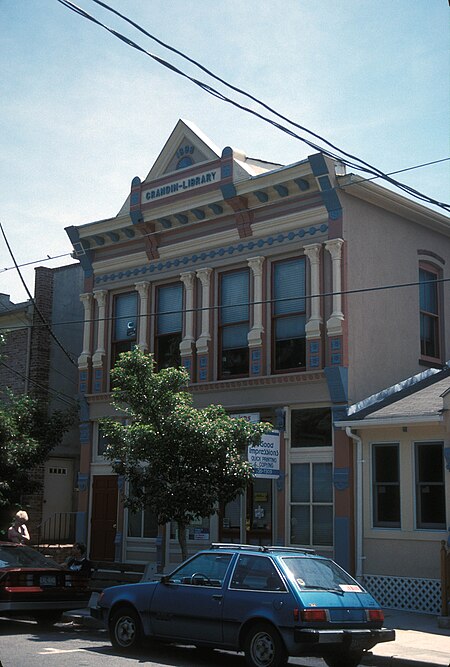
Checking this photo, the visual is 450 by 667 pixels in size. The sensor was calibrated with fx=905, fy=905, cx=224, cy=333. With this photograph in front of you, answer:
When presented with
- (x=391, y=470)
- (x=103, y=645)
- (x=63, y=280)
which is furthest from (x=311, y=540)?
Answer: (x=63, y=280)

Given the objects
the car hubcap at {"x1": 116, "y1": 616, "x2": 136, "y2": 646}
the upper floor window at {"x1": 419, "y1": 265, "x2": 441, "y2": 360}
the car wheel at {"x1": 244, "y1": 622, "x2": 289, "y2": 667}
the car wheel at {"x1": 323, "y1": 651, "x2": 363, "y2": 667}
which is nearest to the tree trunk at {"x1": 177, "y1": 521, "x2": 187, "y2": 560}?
the car hubcap at {"x1": 116, "y1": 616, "x2": 136, "y2": 646}

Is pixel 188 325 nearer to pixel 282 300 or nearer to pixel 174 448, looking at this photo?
pixel 282 300

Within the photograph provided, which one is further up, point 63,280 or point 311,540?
point 63,280

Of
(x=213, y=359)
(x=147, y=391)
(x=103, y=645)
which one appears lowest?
(x=103, y=645)

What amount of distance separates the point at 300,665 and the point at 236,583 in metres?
1.43

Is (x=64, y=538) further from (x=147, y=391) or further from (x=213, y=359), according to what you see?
(x=147, y=391)

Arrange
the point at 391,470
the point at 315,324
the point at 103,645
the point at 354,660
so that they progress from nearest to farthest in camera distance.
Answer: the point at 354,660 → the point at 103,645 → the point at 391,470 → the point at 315,324

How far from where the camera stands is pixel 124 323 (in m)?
23.6

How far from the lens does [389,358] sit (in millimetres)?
20141

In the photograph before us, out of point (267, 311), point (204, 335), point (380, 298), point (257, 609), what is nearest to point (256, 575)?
point (257, 609)

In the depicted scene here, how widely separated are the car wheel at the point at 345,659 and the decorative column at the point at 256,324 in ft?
30.2

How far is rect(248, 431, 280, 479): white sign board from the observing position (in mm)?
17094

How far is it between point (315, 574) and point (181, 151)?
13.8 meters

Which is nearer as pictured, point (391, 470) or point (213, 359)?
point (391, 470)
